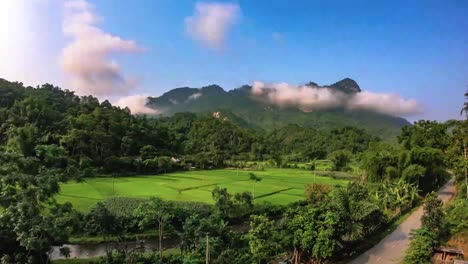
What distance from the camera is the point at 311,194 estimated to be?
30.7m

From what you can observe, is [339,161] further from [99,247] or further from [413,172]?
[99,247]

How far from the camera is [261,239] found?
1667 centimetres

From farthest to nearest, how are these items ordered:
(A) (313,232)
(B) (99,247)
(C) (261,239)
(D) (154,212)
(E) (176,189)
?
(E) (176,189)
(B) (99,247)
(D) (154,212)
(C) (261,239)
(A) (313,232)

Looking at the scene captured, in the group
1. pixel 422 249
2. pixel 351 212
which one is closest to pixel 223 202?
pixel 351 212

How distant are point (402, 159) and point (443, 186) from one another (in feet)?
32.4

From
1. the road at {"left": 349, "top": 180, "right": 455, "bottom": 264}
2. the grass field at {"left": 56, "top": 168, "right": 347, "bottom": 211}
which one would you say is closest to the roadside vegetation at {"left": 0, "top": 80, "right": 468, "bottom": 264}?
the grass field at {"left": 56, "top": 168, "right": 347, "bottom": 211}

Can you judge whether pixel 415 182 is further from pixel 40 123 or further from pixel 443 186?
pixel 40 123

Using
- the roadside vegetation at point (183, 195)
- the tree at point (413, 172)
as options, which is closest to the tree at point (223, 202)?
the roadside vegetation at point (183, 195)

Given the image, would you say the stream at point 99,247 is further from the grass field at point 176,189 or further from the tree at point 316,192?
the tree at point 316,192

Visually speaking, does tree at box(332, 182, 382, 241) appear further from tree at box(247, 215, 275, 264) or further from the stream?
the stream

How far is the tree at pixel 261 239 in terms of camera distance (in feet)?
53.4

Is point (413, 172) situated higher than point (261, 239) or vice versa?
point (413, 172)

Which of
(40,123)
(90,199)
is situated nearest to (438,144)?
(90,199)

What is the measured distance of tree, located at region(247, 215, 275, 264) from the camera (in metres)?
16.3
